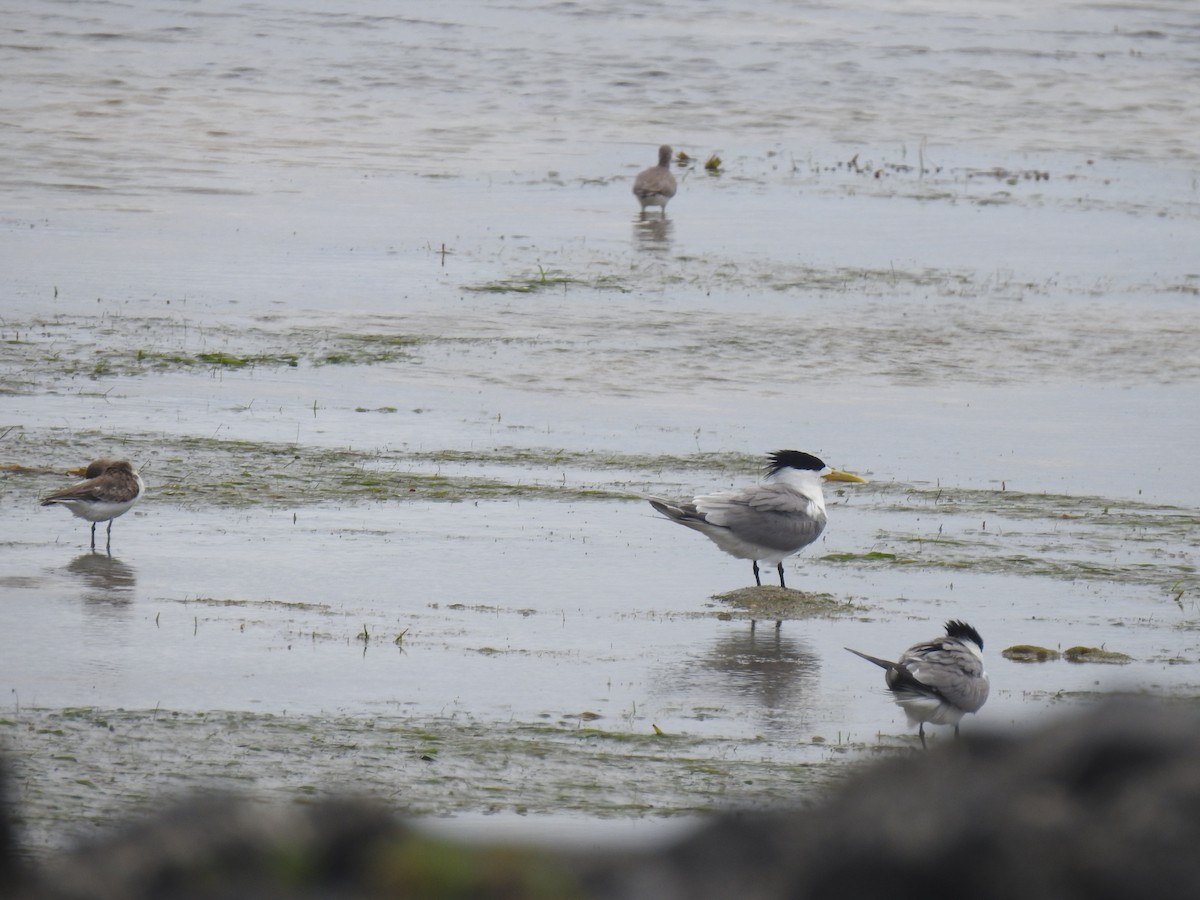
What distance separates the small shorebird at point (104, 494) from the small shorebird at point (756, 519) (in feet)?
10.7

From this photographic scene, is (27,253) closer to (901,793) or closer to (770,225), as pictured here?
(770,225)

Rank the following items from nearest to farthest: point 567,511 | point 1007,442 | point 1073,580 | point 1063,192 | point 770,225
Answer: point 1073,580, point 567,511, point 1007,442, point 770,225, point 1063,192

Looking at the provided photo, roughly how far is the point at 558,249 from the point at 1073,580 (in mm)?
11999

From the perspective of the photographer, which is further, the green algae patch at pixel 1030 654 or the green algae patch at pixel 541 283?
the green algae patch at pixel 541 283

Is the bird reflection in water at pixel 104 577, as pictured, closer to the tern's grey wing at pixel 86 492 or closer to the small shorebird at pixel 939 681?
the tern's grey wing at pixel 86 492

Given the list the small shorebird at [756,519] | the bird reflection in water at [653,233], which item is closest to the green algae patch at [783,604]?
the small shorebird at [756,519]

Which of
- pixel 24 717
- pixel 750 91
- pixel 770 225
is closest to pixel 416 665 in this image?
pixel 24 717

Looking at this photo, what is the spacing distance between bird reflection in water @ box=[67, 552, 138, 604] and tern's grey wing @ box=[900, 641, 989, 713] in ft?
14.2

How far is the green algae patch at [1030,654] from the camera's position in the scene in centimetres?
897

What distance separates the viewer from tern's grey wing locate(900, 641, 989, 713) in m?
7.80

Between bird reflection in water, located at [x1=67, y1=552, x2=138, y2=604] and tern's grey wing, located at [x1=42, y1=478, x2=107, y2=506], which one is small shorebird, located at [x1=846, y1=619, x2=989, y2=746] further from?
tern's grey wing, located at [x1=42, y1=478, x2=107, y2=506]

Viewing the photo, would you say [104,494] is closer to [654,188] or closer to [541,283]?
[541,283]

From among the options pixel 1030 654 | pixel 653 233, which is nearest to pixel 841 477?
pixel 1030 654

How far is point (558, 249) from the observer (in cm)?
2145
